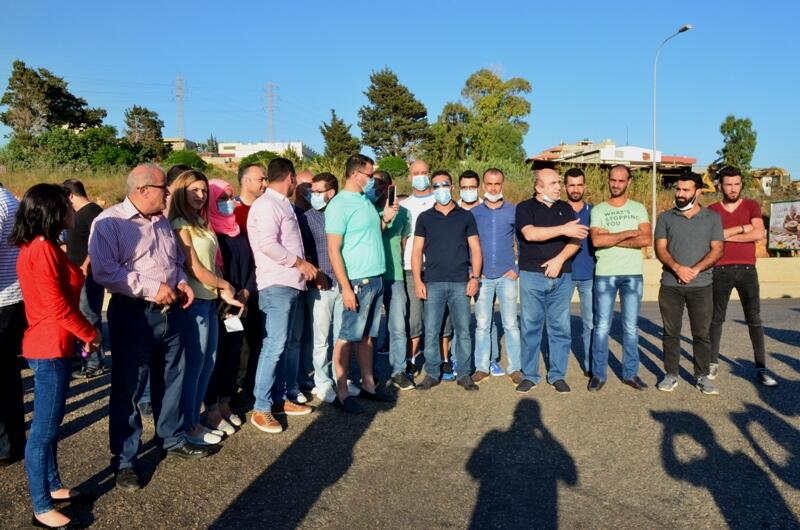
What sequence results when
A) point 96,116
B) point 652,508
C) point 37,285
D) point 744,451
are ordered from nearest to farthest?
1. point 37,285
2. point 652,508
3. point 744,451
4. point 96,116

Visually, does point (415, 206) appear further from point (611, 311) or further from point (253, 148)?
point (253, 148)

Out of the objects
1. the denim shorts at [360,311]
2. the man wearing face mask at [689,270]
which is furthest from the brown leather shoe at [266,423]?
the man wearing face mask at [689,270]

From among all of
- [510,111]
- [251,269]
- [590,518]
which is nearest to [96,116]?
[510,111]

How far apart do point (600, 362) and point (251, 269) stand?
3476 millimetres

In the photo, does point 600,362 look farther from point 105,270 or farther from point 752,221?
point 105,270

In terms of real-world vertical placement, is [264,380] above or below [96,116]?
below

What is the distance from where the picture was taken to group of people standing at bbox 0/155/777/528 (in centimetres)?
371

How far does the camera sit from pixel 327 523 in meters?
3.46

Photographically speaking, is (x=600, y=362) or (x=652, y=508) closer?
(x=652, y=508)

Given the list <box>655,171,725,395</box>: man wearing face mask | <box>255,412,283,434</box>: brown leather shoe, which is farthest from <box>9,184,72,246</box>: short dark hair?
<box>655,171,725,395</box>: man wearing face mask

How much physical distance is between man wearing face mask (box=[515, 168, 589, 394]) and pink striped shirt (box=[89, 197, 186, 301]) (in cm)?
344

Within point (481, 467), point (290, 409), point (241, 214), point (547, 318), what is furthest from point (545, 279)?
point (241, 214)

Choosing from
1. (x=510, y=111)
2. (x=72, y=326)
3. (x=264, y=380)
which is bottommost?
(x=264, y=380)

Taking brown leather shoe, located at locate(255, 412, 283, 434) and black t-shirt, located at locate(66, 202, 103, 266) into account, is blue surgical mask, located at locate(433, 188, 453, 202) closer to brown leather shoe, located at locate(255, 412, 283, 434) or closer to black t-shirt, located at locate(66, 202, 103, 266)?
brown leather shoe, located at locate(255, 412, 283, 434)
